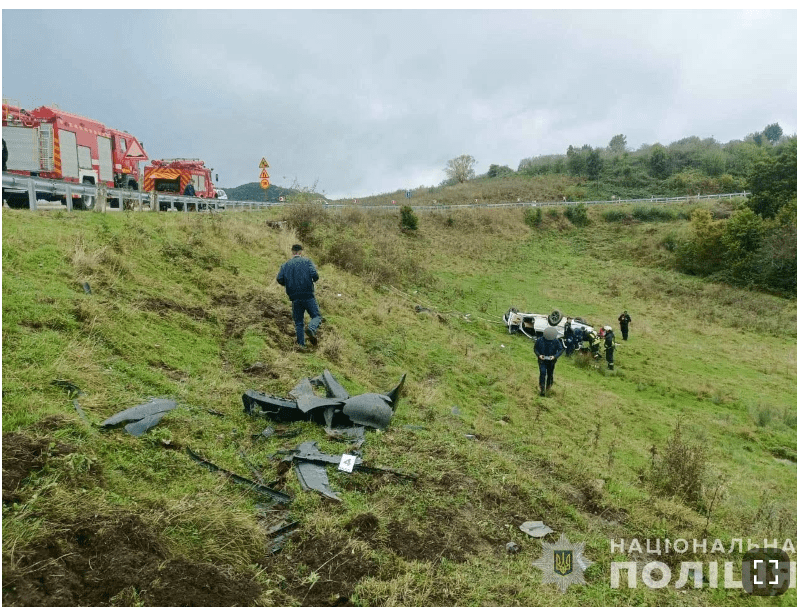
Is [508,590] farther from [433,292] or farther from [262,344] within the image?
[433,292]

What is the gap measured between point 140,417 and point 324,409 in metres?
2.12

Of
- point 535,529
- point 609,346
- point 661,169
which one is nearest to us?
point 535,529

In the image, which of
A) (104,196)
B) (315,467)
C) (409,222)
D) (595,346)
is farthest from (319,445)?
(409,222)

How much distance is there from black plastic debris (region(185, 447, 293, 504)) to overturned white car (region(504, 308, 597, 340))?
1331 cm

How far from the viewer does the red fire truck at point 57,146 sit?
50.5 feet

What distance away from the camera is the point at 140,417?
4.66 meters

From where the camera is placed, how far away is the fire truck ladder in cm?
1566

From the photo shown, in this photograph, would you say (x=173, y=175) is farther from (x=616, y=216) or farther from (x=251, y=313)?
(x=616, y=216)

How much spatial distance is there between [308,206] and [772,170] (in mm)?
31648

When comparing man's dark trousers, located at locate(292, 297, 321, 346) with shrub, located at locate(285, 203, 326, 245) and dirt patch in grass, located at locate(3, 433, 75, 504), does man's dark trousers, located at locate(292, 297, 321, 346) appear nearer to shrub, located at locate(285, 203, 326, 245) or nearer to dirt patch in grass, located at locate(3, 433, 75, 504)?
dirt patch in grass, located at locate(3, 433, 75, 504)

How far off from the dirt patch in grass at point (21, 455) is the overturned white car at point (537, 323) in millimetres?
14749

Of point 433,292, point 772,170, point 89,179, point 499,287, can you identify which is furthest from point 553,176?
point 89,179

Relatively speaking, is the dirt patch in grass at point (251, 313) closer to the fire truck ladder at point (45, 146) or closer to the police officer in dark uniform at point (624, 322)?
the fire truck ladder at point (45, 146)

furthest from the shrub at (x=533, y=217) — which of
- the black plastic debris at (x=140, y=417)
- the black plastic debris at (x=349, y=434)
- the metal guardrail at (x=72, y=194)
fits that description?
the black plastic debris at (x=140, y=417)
